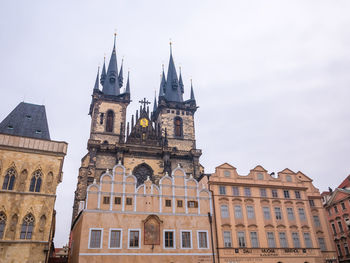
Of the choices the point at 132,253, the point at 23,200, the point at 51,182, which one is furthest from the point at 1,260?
the point at 132,253

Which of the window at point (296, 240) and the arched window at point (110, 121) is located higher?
the arched window at point (110, 121)

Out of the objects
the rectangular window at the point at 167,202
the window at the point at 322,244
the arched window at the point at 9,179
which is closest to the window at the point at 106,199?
the rectangular window at the point at 167,202

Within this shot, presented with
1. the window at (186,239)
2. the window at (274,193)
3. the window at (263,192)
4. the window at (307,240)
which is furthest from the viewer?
the window at (274,193)

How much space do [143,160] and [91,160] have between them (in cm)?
745

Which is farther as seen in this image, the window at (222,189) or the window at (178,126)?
the window at (178,126)

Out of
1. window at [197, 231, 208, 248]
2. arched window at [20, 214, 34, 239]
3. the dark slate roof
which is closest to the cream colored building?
window at [197, 231, 208, 248]

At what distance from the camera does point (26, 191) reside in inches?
1005

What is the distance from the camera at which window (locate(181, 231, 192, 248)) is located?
26138 mm

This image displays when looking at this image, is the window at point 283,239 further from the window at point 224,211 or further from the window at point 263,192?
the window at point 224,211

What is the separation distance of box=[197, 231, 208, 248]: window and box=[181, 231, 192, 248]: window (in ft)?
2.75

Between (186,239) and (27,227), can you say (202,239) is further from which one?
(27,227)

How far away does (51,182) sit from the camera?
26.6 metres

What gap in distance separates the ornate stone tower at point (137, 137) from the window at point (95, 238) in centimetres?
1589

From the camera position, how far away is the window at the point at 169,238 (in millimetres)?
25734
